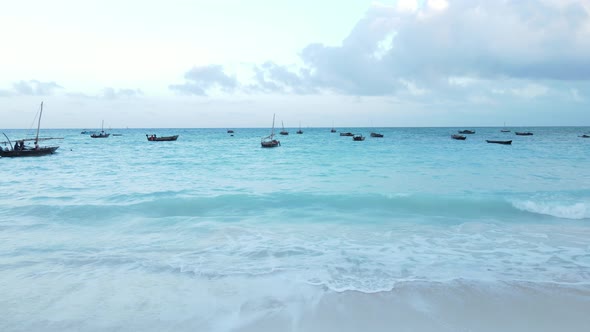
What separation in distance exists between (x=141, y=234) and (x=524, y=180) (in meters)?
22.0

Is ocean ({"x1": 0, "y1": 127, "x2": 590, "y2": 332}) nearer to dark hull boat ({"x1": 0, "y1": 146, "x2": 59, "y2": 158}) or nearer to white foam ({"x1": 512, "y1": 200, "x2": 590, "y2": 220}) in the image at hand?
white foam ({"x1": 512, "y1": 200, "x2": 590, "y2": 220})

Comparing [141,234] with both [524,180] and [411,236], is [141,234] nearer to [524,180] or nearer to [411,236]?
[411,236]

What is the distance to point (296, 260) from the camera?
8.50 metres

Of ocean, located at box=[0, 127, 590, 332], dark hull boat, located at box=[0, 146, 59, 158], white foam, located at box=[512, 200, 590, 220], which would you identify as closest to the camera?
ocean, located at box=[0, 127, 590, 332]

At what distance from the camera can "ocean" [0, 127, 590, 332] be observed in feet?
19.0

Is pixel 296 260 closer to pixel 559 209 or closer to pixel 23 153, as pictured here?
pixel 559 209

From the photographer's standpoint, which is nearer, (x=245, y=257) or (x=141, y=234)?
(x=245, y=257)

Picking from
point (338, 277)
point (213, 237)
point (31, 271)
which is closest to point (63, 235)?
point (31, 271)

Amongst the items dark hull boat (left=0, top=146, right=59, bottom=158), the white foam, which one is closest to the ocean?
the white foam

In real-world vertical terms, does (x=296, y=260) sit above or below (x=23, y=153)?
below

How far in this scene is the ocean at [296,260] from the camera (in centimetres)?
580

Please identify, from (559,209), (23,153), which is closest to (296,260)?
(559,209)

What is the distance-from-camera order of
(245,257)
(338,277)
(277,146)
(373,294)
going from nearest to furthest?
1. (373,294)
2. (338,277)
3. (245,257)
4. (277,146)

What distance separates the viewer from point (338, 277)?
24.2ft
